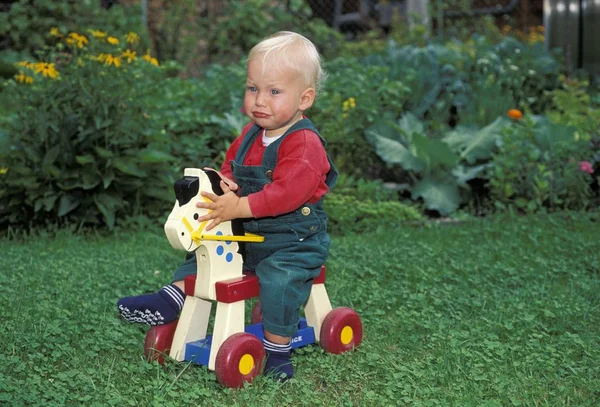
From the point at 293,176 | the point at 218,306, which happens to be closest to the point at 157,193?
the point at 218,306

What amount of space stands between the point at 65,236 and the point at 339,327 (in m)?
2.55

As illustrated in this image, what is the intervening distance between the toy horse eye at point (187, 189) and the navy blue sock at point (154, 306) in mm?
413

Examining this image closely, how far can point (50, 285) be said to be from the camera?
13.5ft

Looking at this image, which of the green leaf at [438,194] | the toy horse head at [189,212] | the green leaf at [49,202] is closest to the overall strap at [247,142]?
the toy horse head at [189,212]

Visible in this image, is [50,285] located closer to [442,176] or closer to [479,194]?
[442,176]

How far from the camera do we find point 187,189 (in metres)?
2.94

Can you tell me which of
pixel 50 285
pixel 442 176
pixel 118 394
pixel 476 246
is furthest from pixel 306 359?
pixel 442 176

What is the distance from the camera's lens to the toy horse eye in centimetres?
294

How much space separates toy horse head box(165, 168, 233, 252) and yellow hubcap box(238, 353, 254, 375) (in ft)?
1.41

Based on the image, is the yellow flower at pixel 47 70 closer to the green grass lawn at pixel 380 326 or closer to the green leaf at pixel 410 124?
the green grass lawn at pixel 380 326

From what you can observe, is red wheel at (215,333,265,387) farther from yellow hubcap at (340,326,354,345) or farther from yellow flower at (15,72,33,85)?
yellow flower at (15,72,33,85)

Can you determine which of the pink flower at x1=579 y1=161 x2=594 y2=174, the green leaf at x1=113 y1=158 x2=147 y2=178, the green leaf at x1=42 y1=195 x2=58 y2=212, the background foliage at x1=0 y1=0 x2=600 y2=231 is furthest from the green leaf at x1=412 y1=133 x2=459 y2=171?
the green leaf at x1=42 y1=195 x2=58 y2=212

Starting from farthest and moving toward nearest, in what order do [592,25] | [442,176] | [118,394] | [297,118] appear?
[592,25], [442,176], [297,118], [118,394]

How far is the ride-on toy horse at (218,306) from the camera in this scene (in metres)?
2.94
